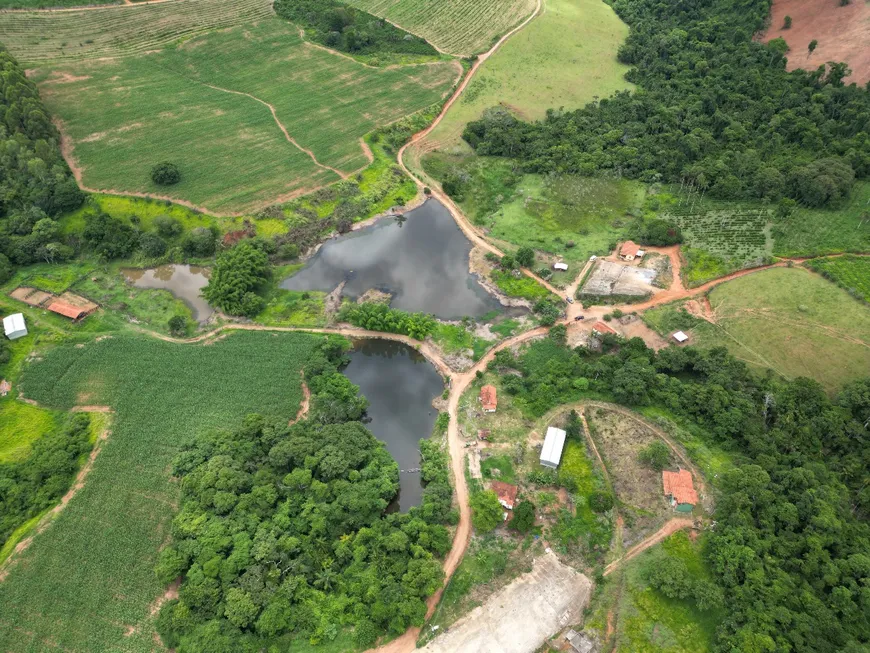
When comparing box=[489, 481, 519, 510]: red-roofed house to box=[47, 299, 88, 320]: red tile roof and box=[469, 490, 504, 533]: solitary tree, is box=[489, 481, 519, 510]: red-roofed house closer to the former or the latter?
box=[469, 490, 504, 533]: solitary tree

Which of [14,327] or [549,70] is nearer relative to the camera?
[14,327]

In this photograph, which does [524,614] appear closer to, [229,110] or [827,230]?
[827,230]

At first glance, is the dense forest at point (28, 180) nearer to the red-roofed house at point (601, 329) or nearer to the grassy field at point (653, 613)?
the red-roofed house at point (601, 329)

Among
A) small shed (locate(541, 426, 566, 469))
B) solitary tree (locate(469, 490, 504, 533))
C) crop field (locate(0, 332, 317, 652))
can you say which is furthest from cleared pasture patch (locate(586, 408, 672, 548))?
crop field (locate(0, 332, 317, 652))

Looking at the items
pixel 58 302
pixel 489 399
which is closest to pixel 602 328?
pixel 489 399

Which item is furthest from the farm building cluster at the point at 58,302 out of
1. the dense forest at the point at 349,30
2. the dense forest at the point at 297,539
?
the dense forest at the point at 349,30

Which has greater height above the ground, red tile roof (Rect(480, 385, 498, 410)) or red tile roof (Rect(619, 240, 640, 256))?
red tile roof (Rect(619, 240, 640, 256))
